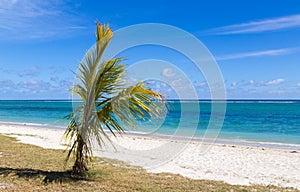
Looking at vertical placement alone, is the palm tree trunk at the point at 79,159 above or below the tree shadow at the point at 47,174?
above

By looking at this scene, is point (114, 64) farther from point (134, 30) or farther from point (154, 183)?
point (154, 183)

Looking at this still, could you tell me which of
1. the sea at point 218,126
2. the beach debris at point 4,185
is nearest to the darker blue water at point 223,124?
the sea at point 218,126

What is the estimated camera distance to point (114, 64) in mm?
6156

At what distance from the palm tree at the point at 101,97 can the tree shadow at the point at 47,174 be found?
476mm

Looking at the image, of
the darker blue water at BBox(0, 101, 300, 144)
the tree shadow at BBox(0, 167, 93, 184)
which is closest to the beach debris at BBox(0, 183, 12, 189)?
the tree shadow at BBox(0, 167, 93, 184)

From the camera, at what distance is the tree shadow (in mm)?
6050

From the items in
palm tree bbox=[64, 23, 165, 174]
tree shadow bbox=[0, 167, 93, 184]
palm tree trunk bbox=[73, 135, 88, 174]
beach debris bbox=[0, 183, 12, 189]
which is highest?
palm tree bbox=[64, 23, 165, 174]

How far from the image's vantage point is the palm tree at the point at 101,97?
19.4 ft

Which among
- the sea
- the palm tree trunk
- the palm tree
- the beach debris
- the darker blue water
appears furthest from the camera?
the darker blue water

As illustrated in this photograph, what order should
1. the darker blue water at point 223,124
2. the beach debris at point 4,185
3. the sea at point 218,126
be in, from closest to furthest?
the beach debris at point 4,185 → the sea at point 218,126 → the darker blue water at point 223,124

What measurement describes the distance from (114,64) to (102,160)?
13.0 feet

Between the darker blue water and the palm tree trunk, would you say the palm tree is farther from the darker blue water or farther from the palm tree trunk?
the darker blue water

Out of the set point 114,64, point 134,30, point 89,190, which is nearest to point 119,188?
point 89,190

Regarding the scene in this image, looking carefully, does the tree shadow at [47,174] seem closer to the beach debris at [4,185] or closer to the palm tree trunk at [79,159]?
the palm tree trunk at [79,159]
